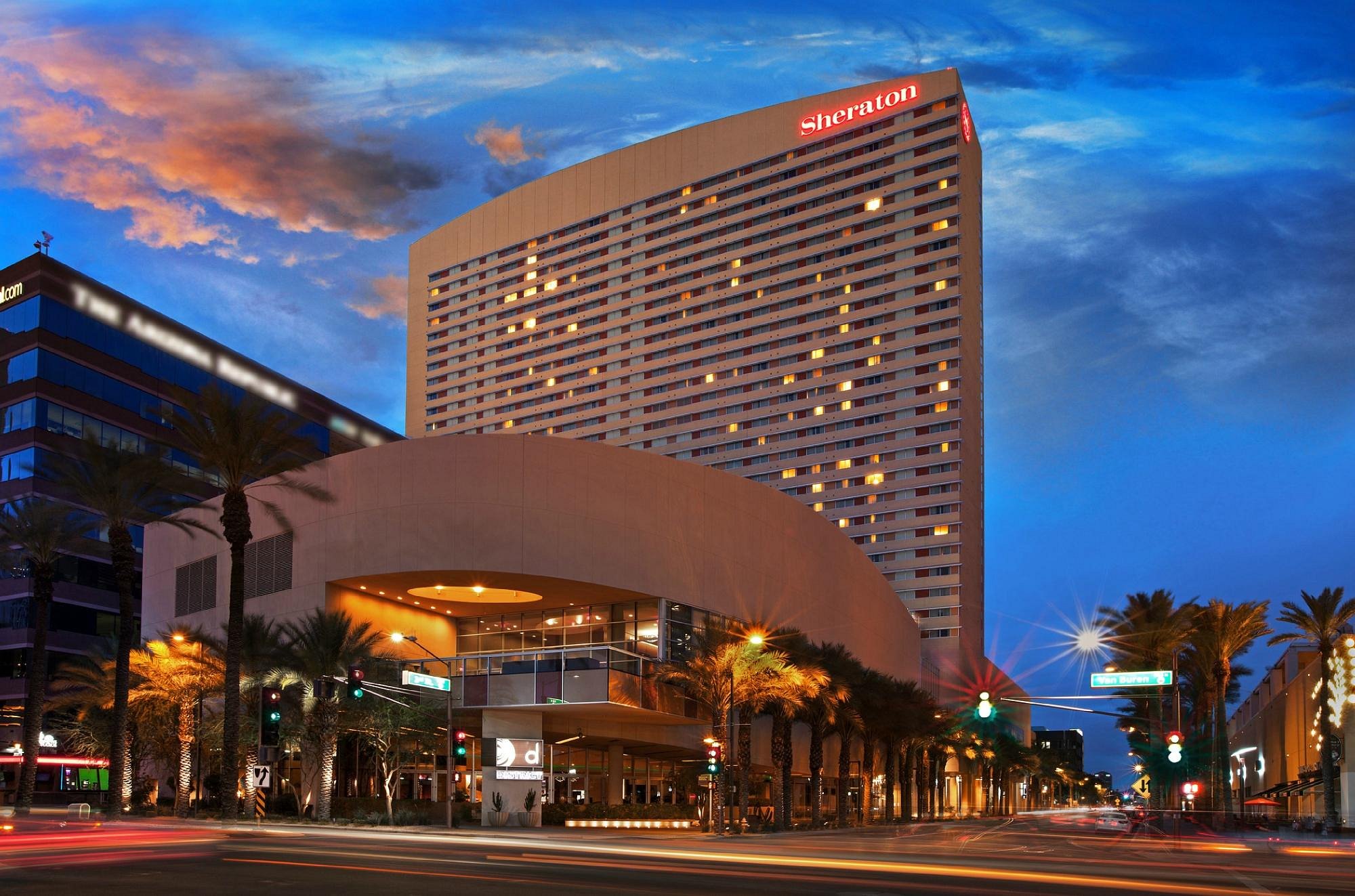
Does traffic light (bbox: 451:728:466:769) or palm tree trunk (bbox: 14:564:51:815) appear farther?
palm tree trunk (bbox: 14:564:51:815)

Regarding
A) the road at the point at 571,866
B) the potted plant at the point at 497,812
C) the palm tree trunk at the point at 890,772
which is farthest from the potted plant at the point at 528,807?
the palm tree trunk at the point at 890,772

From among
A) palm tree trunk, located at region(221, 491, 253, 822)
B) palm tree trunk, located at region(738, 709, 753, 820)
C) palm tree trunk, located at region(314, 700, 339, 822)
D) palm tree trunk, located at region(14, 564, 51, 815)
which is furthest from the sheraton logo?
palm tree trunk, located at region(314, 700, 339, 822)

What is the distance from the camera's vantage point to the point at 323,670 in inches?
2164

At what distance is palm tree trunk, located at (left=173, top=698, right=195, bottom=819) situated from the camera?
62125mm

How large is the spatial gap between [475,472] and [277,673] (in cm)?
1296

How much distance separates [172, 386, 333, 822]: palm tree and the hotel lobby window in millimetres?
16002

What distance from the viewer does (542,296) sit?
538 ft

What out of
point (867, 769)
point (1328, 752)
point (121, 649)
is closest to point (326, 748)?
point (121, 649)

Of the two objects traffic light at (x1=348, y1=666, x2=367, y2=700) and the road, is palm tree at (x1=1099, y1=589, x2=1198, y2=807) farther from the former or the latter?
traffic light at (x1=348, y1=666, x2=367, y2=700)

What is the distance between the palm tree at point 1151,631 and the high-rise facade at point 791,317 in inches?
1810

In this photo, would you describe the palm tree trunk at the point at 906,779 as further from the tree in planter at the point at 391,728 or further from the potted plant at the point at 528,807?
the tree in planter at the point at 391,728

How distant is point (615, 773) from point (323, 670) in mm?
22409

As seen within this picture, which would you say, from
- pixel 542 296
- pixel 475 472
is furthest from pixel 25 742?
pixel 542 296

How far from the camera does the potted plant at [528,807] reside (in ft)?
195
